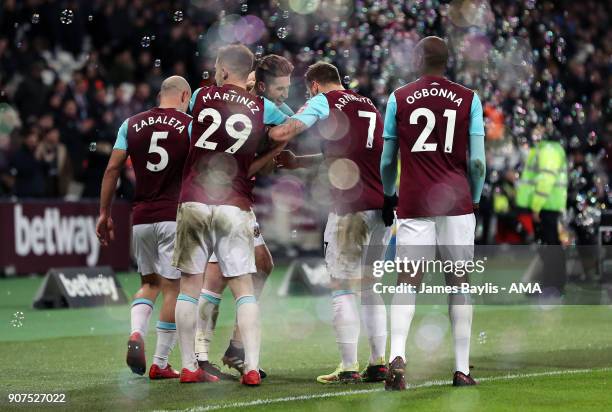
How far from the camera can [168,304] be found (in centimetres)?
1040

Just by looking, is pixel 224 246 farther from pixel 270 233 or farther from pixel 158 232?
pixel 270 233

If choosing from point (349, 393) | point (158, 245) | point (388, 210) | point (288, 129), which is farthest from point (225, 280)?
point (349, 393)

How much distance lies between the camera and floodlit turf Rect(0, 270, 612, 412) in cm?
868

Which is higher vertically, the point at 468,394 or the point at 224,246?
the point at 224,246

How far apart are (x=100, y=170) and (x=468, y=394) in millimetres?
15393

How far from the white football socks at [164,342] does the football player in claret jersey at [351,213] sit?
4.49ft

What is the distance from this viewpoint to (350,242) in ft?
32.6

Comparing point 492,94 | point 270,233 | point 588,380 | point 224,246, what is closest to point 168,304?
point 224,246

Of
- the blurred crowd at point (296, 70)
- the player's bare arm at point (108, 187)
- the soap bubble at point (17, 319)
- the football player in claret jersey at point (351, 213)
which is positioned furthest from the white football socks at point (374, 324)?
the blurred crowd at point (296, 70)

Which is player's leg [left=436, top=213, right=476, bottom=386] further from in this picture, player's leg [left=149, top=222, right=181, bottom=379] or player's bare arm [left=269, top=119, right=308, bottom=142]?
player's leg [left=149, top=222, right=181, bottom=379]

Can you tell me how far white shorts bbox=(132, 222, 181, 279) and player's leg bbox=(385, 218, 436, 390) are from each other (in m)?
2.36

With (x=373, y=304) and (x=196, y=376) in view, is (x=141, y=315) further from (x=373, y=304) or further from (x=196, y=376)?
(x=373, y=304)

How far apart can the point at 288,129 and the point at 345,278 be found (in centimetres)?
141

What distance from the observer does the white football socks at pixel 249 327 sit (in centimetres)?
938
